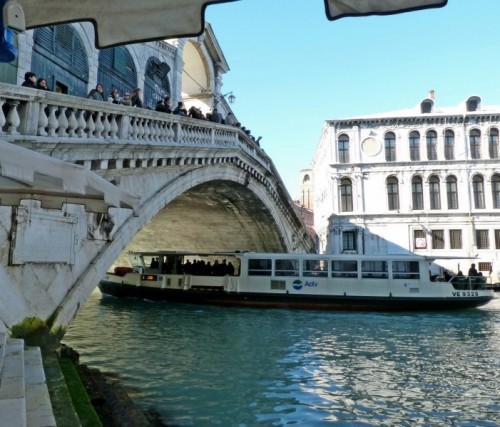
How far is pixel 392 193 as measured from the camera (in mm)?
28969

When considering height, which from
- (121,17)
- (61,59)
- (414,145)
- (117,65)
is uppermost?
(414,145)

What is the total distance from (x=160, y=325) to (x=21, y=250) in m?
6.38

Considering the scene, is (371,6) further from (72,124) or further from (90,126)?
(90,126)

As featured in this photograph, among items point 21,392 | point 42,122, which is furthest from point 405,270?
point 21,392

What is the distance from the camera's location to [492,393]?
5918 mm

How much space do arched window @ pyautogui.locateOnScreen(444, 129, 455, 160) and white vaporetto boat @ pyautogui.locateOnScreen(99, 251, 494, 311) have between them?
14069 mm

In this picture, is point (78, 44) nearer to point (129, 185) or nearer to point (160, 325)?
point (129, 185)

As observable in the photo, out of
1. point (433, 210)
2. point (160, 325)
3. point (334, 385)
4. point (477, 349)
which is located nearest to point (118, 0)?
point (334, 385)

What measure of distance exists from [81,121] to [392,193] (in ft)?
83.0

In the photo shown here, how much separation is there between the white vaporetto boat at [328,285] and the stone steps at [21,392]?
1172 centimetres

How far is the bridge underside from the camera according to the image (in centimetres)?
1706

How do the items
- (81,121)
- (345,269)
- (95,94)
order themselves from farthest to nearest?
(345,269)
(95,94)
(81,121)

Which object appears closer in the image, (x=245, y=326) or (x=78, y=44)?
(x=78, y=44)

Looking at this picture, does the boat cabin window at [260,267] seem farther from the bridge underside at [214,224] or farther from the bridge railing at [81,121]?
the bridge railing at [81,121]
